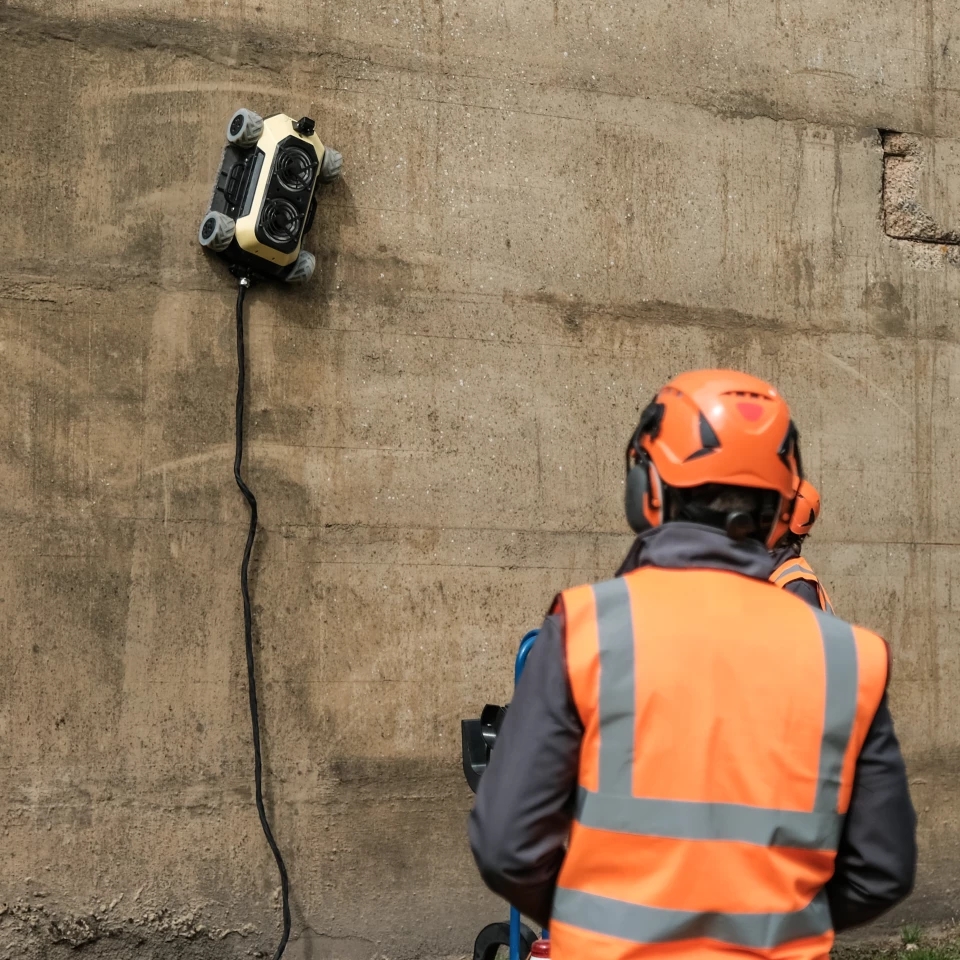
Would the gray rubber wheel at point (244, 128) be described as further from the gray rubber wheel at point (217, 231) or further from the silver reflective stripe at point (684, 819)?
the silver reflective stripe at point (684, 819)

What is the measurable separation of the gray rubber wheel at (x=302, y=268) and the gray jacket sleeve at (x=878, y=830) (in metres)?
2.96

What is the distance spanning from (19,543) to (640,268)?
259 cm

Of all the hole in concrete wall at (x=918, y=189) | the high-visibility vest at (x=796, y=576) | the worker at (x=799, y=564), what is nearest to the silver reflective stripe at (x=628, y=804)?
the worker at (x=799, y=564)

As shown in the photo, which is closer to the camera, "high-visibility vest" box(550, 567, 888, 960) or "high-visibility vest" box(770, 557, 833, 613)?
"high-visibility vest" box(550, 567, 888, 960)

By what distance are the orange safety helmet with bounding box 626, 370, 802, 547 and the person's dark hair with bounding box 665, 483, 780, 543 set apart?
2 cm

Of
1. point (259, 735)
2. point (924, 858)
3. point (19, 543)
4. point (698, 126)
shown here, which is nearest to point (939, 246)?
point (698, 126)

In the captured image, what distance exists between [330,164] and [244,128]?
1.10 feet

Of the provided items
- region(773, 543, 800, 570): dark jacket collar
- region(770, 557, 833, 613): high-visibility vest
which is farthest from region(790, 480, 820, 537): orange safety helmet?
region(770, 557, 833, 613): high-visibility vest

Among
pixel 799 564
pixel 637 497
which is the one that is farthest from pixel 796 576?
pixel 637 497

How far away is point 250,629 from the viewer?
4.35 metres

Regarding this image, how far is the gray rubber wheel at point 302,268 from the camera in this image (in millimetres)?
4430

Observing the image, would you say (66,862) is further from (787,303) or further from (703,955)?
(787,303)

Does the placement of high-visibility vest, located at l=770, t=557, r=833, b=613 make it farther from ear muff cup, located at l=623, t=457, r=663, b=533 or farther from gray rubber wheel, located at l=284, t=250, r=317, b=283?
A: gray rubber wheel, located at l=284, t=250, r=317, b=283

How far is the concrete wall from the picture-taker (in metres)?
4.24
